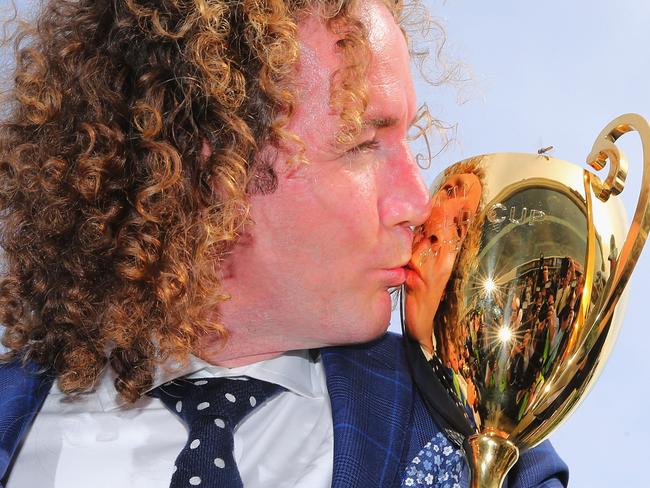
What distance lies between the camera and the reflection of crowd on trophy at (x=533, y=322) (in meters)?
1.15

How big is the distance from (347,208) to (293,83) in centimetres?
20

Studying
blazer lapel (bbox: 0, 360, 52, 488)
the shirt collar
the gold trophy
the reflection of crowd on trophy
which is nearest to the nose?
the gold trophy

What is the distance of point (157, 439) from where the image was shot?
152 cm

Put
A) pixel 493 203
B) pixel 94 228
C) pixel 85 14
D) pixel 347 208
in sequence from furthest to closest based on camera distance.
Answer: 1. pixel 85 14
2. pixel 94 228
3. pixel 347 208
4. pixel 493 203

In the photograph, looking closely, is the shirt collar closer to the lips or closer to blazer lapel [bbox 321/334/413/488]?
blazer lapel [bbox 321/334/413/488]

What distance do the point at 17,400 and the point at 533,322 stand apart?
2.69ft

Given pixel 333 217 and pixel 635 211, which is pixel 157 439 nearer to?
pixel 333 217

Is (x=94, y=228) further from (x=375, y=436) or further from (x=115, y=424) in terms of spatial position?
(x=375, y=436)

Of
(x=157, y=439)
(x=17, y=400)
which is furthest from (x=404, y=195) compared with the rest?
(x=17, y=400)

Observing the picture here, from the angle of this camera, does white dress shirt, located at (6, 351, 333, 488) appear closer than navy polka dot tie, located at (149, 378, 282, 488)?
No

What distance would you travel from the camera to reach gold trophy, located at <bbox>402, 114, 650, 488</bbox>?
45.2 inches

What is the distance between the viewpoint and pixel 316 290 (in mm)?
1430

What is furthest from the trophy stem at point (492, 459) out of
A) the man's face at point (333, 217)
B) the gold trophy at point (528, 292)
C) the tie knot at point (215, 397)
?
the tie knot at point (215, 397)

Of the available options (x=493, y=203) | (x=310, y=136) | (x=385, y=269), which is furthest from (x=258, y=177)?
(x=493, y=203)
